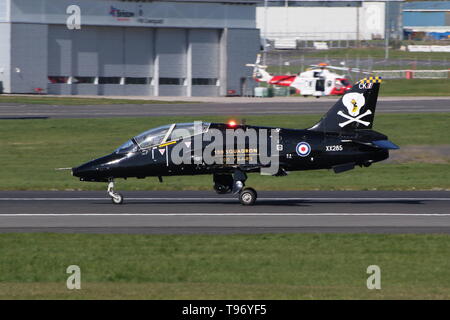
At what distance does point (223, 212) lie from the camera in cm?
2266

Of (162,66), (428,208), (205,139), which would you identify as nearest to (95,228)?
(205,139)

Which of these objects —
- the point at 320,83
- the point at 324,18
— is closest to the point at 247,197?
the point at 320,83

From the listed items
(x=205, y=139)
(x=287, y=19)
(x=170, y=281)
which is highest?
(x=287, y=19)

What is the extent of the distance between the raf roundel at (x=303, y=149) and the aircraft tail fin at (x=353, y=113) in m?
0.85

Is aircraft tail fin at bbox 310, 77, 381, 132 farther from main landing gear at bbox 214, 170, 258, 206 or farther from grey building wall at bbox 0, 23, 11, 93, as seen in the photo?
grey building wall at bbox 0, 23, 11, 93

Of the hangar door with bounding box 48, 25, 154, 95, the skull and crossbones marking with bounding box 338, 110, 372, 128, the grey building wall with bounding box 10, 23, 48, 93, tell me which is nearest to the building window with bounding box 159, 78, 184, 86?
the hangar door with bounding box 48, 25, 154, 95

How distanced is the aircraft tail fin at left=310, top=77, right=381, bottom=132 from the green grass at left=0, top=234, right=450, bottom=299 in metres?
6.36

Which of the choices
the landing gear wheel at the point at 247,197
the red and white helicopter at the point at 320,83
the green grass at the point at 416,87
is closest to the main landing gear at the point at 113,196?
the landing gear wheel at the point at 247,197

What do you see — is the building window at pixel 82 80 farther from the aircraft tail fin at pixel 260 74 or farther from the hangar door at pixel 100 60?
the aircraft tail fin at pixel 260 74

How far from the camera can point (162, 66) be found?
72500mm

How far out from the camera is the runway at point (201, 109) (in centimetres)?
5094

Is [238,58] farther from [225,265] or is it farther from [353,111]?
[225,265]
